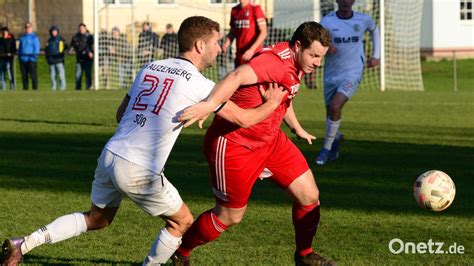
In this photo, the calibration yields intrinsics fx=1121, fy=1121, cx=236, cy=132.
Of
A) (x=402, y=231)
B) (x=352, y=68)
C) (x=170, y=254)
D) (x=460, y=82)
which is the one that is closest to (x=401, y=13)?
(x=460, y=82)

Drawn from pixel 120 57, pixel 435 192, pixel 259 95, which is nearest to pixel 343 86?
pixel 435 192

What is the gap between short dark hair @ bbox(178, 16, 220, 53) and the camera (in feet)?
23.0

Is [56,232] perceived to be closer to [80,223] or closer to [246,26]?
[80,223]

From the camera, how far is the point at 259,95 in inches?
298

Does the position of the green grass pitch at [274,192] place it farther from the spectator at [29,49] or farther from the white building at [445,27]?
the white building at [445,27]

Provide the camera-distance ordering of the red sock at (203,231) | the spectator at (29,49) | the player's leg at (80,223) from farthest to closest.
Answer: the spectator at (29,49), the red sock at (203,231), the player's leg at (80,223)

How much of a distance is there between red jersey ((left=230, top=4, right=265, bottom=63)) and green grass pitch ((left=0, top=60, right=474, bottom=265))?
1.70 metres

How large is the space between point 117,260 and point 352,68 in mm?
6965

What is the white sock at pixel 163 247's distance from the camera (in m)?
7.23

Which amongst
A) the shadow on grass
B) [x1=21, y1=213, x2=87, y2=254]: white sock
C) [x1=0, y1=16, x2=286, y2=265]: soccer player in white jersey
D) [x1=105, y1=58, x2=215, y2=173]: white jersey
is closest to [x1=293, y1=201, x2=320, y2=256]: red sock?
[x1=0, y1=16, x2=286, y2=265]: soccer player in white jersey

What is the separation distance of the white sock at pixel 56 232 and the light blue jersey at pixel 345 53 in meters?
7.45

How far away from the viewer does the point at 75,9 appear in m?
55.1

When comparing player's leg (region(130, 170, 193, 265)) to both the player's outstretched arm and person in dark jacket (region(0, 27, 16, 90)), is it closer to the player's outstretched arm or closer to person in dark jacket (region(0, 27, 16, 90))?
the player's outstretched arm

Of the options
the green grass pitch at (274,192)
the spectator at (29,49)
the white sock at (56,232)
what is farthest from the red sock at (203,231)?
the spectator at (29,49)
